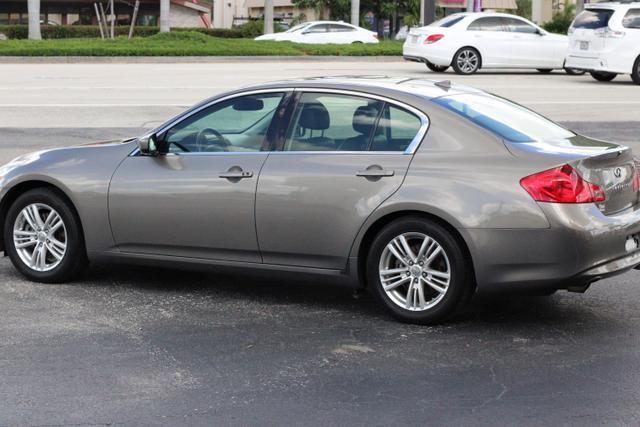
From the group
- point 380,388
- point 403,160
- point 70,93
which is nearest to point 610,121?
point 70,93

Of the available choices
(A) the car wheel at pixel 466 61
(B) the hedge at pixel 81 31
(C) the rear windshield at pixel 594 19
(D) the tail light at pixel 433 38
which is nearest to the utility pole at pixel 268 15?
(B) the hedge at pixel 81 31

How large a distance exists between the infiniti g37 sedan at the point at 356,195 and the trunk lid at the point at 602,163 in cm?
1

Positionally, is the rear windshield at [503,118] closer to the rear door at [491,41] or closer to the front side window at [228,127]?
the front side window at [228,127]

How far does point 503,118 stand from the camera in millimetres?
6859

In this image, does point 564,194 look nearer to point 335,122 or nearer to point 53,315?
point 335,122

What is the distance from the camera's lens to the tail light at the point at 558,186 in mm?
6121

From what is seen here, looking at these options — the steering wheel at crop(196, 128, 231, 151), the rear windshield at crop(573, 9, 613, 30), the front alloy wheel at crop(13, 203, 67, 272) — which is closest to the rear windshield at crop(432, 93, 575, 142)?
the steering wheel at crop(196, 128, 231, 151)

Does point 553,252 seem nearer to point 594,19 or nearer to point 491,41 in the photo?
point 594,19

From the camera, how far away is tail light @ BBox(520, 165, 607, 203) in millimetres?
6121

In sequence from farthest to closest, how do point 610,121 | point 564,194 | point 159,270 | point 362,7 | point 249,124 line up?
point 362,7 → point 610,121 → point 159,270 → point 249,124 → point 564,194

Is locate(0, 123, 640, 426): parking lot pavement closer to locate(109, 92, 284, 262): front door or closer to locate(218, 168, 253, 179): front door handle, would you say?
locate(109, 92, 284, 262): front door

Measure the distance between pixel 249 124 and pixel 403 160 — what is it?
1.11 meters

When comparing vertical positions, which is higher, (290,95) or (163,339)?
(290,95)

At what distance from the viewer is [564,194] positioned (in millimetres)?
6129
